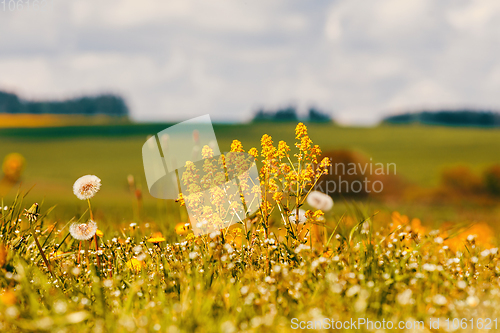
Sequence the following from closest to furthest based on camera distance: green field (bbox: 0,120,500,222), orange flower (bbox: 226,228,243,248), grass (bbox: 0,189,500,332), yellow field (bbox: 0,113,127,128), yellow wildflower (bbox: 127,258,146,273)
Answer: grass (bbox: 0,189,500,332) < yellow wildflower (bbox: 127,258,146,273) < orange flower (bbox: 226,228,243,248) < green field (bbox: 0,120,500,222) < yellow field (bbox: 0,113,127,128)

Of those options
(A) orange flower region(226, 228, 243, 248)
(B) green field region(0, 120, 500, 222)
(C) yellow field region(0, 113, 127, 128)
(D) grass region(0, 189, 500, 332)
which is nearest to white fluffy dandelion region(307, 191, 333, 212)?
(D) grass region(0, 189, 500, 332)

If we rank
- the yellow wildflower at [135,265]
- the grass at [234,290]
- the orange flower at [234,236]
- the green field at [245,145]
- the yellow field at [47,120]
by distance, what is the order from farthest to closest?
the yellow field at [47,120] → the green field at [245,145] → the orange flower at [234,236] → the yellow wildflower at [135,265] → the grass at [234,290]

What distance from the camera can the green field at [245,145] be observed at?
30016 mm

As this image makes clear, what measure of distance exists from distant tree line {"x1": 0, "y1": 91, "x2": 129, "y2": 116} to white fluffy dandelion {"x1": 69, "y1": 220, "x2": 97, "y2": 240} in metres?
55.3

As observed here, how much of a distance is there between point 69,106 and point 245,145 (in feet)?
126

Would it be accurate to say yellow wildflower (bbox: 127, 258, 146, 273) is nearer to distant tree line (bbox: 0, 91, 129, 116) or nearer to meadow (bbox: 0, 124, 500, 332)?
meadow (bbox: 0, 124, 500, 332)

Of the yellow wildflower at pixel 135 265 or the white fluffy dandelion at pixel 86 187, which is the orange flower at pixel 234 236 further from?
the white fluffy dandelion at pixel 86 187

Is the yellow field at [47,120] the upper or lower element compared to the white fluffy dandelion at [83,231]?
lower

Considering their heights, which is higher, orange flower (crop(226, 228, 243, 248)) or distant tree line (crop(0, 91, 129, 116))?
orange flower (crop(226, 228, 243, 248))

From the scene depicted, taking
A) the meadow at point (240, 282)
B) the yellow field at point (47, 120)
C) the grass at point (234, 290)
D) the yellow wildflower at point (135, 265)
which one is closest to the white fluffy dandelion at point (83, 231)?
the meadow at point (240, 282)

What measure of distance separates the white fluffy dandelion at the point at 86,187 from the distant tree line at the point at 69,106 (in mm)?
55203

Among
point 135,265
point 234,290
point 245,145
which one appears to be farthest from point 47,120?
point 234,290

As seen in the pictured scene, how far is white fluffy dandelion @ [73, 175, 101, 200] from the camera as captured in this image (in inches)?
104

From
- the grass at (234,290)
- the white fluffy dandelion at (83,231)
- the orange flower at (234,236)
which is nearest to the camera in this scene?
the grass at (234,290)
